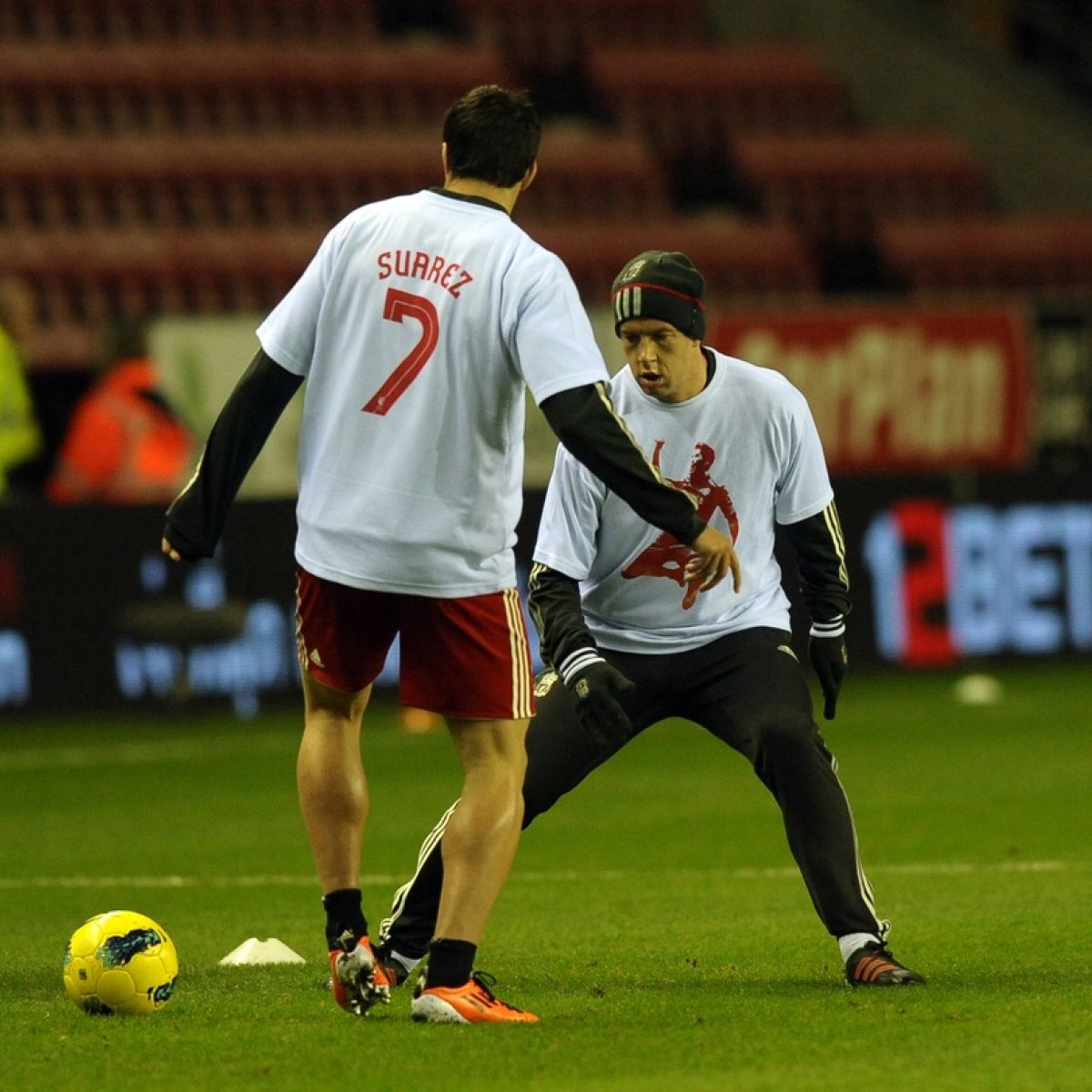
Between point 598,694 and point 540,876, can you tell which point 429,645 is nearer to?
point 598,694

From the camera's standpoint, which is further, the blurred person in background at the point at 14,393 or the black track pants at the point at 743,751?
the blurred person in background at the point at 14,393

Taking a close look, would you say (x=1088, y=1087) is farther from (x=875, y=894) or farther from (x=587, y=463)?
(x=875, y=894)

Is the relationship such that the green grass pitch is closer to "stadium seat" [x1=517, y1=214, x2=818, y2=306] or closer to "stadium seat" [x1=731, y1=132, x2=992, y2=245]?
"stadium seat" [x1=517, y1=214, x2=818, y2=306]

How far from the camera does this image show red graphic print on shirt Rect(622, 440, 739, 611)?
6277 mm

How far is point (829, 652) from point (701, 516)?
1.59 feet

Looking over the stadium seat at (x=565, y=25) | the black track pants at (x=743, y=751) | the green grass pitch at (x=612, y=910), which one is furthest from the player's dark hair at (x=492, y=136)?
the stadium seat at (x=565, y=25)

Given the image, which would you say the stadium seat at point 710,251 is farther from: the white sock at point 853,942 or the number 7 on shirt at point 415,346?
the number 7 on shirt at point 415,346

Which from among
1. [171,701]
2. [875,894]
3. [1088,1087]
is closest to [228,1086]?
[1088,1087]

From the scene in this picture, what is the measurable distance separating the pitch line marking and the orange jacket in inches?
225

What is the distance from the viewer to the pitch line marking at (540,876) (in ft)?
27.8

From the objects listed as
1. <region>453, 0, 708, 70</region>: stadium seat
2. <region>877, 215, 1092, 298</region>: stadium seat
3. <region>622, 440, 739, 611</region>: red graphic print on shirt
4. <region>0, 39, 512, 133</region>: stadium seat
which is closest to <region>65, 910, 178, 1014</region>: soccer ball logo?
<region>622, 440, 739, 611</region>: red graphic print on shirt

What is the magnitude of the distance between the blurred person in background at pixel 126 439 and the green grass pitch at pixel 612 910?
1.38 m

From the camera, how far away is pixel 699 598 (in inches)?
250

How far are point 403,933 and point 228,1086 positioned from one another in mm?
1284
